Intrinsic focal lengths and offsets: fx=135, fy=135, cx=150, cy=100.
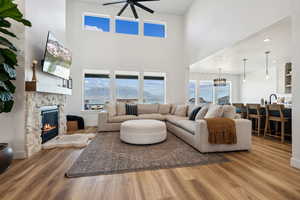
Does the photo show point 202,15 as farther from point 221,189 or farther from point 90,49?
point 221,189

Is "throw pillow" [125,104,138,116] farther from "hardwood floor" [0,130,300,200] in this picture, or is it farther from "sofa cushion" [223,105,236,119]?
"sofa cushion" [223,105,236,119]

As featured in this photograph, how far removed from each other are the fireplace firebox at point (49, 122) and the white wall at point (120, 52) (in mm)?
1391

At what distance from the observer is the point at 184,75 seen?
233 inches

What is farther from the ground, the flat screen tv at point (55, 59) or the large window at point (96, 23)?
the large window at point (96, 23)

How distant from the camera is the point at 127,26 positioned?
551cm

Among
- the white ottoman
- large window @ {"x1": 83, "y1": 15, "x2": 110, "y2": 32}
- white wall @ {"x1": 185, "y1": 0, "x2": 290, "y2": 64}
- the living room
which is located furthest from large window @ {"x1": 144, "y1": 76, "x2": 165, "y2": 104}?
the white ottoman

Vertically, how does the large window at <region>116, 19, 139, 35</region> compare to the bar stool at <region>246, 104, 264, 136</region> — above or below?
above

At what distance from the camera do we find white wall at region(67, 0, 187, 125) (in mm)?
5016

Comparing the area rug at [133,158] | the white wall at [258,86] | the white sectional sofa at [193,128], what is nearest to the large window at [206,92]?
the white wall at [258,86]

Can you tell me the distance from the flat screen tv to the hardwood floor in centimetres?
189

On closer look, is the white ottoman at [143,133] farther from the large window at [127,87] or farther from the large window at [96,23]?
the large window at [96,23]

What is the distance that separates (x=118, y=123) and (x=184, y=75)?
356cm

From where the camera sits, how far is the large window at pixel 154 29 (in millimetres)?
5695

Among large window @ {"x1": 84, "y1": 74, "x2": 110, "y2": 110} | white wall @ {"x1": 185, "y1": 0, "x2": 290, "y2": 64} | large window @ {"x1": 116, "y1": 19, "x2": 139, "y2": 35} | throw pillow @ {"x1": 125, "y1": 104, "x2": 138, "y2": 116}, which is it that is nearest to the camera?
white wall @ {"x1": 185, "y1": 0, "x2": 290, "y2": 64}
